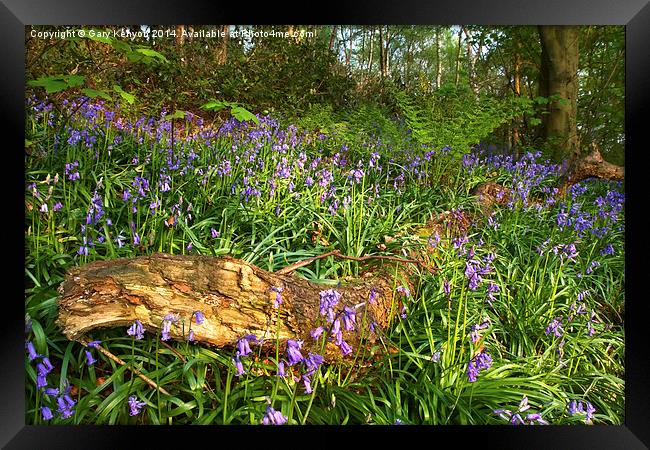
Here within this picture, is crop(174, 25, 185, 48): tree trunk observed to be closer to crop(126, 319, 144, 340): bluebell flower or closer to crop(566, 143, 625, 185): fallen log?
crop(126, 319, 144, 340): bluebell flower

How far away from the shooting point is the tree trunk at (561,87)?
2.59 metres

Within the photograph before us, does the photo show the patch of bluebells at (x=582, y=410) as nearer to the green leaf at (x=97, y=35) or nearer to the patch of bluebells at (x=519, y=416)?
the patch of bluebells at (x=519, y=416)

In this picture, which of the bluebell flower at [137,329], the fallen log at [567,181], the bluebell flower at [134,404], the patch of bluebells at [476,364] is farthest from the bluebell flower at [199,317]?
the fallen log at [567,181]

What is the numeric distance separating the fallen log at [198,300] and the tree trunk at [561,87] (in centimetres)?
194

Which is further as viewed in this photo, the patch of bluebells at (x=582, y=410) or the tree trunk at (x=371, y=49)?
the tree trunk at (x=371, y=49)

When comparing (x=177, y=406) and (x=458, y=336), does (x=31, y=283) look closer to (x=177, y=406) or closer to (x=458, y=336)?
(x=177, y=406)

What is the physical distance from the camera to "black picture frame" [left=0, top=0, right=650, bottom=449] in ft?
5.91

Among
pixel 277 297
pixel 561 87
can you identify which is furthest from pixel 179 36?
pixel 561 87

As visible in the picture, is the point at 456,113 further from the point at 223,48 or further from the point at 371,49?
the point at 223,48

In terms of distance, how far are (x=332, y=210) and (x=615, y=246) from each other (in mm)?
1639

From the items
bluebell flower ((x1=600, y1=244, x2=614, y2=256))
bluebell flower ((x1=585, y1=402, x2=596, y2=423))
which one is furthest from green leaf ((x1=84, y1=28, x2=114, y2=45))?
bluebell flower ((x1=600, y1=244, x2=614, y2=256))
